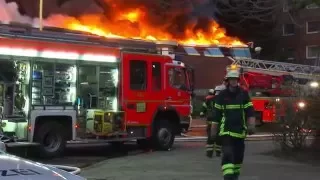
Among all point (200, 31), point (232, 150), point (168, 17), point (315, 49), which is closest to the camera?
point (232, 150)

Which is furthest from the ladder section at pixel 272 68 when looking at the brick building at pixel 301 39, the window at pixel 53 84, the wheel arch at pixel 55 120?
the brick building at pixel 301 39

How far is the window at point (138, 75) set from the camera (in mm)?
14492

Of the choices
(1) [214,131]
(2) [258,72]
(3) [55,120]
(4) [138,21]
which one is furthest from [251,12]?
(1) [214,131]

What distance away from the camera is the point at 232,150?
7.92 m

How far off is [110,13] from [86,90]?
6663mm

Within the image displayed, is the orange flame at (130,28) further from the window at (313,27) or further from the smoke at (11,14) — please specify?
the window at (313,27)

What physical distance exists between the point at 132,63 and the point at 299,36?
1474 inches

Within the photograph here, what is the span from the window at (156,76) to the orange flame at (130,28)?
1.91m

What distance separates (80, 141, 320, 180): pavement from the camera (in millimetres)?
10039

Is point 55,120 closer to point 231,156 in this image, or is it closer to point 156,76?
point 156,76

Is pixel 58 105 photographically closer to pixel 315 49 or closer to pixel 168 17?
pixel 168 17

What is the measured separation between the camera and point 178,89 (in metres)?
15.6

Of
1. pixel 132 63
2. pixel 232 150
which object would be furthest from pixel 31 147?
pixel 232 150

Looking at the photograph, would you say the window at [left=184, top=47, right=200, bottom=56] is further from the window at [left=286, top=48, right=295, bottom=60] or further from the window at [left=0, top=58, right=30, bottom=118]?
the window at [left=286, top=48, right=295, bottom=60]
